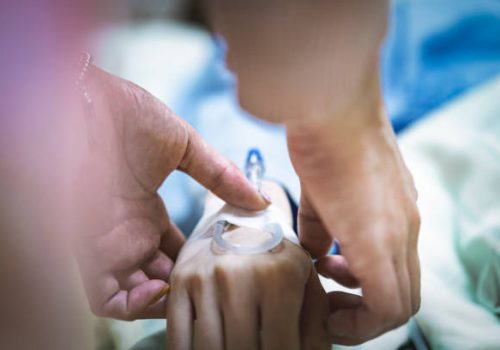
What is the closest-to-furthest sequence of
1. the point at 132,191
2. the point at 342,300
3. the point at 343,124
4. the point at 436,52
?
the point at 343,124 < the point at 342,300 < the point at 132,191 < the point at 436,52

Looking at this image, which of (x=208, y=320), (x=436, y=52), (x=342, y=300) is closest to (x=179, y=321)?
(x=208, y=320)

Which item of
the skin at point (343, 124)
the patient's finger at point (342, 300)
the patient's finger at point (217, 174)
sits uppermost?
the skin at point (343, 124)

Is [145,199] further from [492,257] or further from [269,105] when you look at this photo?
[492,257]

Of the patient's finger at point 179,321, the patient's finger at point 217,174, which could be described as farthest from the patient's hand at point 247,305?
the patient's finger at point 217,174

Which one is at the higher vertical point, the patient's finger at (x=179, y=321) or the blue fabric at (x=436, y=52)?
the blue fabric at (x=436, y=52)

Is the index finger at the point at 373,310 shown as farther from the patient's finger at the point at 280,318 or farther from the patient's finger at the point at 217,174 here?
the patient's finger at the point at 217,174

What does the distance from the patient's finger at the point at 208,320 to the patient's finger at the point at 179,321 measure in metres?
0.01

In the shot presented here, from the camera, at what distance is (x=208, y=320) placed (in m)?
0.51

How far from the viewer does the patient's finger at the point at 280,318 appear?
1.67 ft

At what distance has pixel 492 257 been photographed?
0.70 metres

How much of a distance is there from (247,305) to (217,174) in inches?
10.4

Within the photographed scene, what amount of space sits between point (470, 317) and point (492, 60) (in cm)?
101

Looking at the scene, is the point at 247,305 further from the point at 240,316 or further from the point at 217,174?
the point at 217,174

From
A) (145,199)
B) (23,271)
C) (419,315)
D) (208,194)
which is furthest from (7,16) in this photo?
(419,315)
